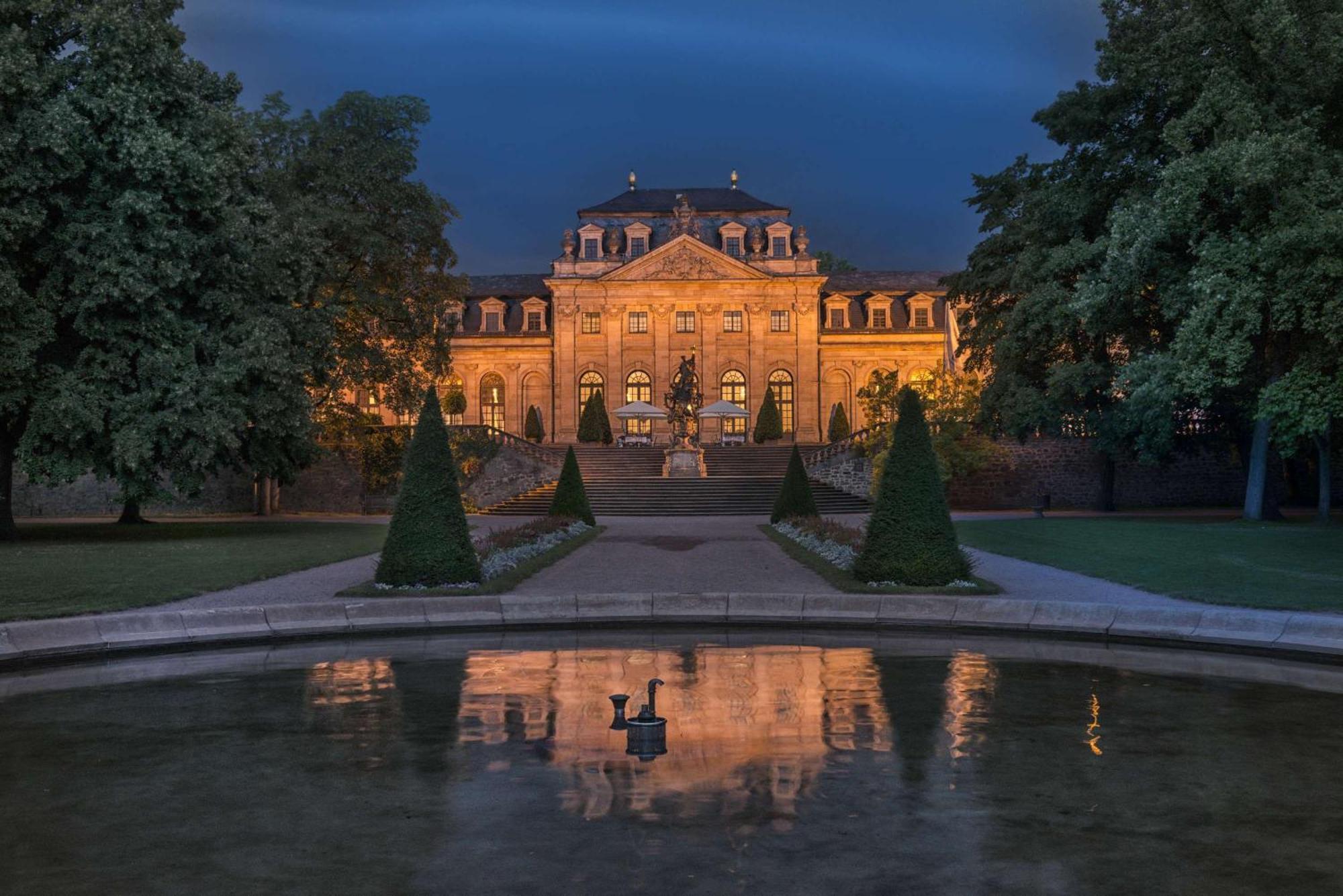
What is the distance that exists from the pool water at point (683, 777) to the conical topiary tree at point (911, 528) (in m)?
4.19

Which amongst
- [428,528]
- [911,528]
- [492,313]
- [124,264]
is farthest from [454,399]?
[911,528]

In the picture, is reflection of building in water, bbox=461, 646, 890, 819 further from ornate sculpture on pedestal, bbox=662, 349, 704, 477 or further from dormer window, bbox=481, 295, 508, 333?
dormer window, bbox=481, 295, 508, 333

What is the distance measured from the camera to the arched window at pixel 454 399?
64562 mm

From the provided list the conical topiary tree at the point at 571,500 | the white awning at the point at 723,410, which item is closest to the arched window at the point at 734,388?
the white awning at the point at 723,410

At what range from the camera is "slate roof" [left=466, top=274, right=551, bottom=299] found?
227 ft

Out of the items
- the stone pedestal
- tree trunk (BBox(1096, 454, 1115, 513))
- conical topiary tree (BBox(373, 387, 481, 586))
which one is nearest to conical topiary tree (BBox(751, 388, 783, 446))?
the stone pedestal

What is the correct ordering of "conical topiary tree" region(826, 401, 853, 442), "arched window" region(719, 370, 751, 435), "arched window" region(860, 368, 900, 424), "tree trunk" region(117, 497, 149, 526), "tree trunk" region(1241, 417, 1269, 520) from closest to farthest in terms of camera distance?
1. "tree trunk" region(1241, 417, 1269, 520)
2. "tree trunk" region(117, 497, 149, 526)
3. "arched window" region(860, 368, 900, 424)
4. "conical topiary tree" region(826, 401, 853, 442)
5. "arched window" region(719, 370, 751, 435)

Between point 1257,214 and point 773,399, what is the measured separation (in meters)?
34.9

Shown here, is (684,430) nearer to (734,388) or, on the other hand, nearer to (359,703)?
(734,388)

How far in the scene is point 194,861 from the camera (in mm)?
5332

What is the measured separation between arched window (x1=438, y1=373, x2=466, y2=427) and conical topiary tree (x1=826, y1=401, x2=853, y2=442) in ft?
67.4

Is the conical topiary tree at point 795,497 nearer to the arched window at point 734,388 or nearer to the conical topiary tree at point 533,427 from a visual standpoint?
the conical topiary tree at point 533,427

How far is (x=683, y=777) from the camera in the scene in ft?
22.1

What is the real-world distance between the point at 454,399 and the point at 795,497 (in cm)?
3888
